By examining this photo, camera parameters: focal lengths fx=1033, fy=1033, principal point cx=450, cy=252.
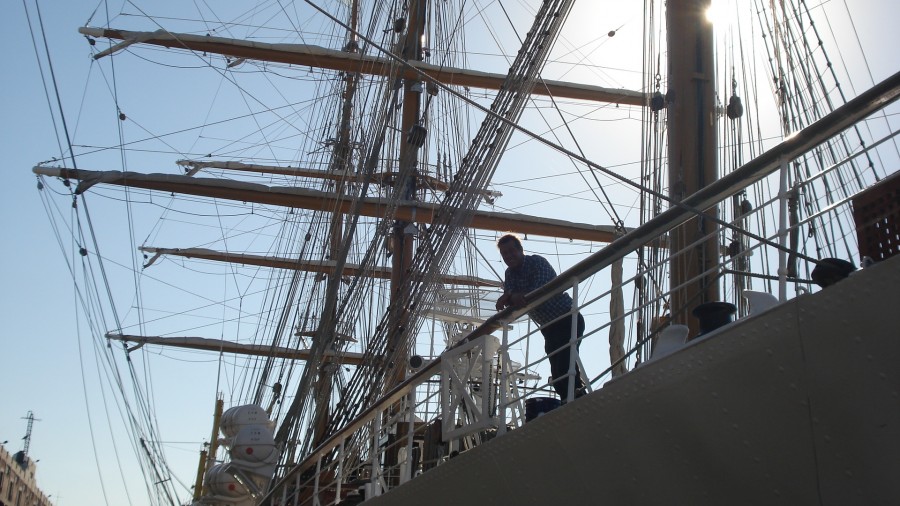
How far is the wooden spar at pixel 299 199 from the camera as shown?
19469 mm

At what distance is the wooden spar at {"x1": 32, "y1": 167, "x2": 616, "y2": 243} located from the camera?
19.5 metres

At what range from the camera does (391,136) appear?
60.9 ft

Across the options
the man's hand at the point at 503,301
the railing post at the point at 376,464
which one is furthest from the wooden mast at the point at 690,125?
the railing post at the point at 376,464

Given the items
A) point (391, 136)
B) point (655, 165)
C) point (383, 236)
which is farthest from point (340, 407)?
point (391, 136)

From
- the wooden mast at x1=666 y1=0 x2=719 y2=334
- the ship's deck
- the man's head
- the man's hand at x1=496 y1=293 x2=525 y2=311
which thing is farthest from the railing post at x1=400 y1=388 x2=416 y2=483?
the wooden mast at x1=666 y1=0 x2=719 y2=334

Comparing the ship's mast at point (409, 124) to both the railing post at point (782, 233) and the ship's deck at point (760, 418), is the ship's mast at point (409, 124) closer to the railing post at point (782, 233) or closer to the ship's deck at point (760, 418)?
the ship's deck at point (760, 418)

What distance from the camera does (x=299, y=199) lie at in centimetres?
2131

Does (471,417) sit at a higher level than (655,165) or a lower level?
lower

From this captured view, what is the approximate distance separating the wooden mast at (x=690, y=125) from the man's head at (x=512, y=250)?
1187 mm

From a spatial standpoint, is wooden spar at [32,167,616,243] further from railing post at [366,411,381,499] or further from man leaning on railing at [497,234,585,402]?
man leaning on railing at [497,234,585,402]

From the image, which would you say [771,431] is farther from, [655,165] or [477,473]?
[655,165]

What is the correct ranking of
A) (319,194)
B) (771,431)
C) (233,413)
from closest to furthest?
(771,431) < (233,413) < (319,194)

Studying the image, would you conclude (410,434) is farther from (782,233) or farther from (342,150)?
(342,150)

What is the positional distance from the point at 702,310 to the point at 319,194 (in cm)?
1746
